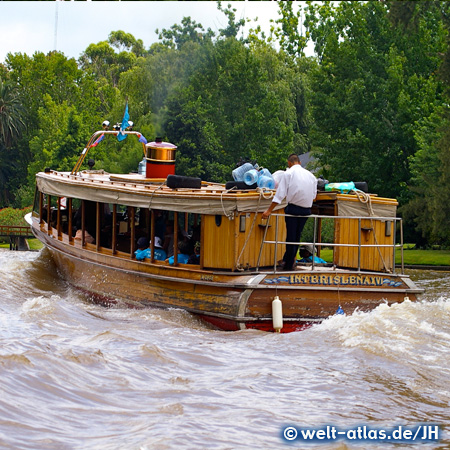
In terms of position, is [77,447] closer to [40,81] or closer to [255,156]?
[255,156]

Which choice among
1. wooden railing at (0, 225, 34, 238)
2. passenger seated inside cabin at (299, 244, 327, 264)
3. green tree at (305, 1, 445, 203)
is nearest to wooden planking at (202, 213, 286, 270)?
passenger seated inside cabin at (299, 244, 327, 264)

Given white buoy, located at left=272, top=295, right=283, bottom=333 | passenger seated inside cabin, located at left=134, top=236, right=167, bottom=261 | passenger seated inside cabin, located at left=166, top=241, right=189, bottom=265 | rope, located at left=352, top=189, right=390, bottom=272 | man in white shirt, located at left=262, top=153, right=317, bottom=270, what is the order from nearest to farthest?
white buoy, located at left=272, top=295, right=283, bottom=333
man in white shirt, located at left=262, top=153, right=317, bottom=270
rope, located at left=352, top=189, right=390, bottom=272
passenger seated inside cabin, located at left=166, top=241, right=189, bottom=265
passenger seated inside cabin, located at left=134, top=236, right=167, bottom=261

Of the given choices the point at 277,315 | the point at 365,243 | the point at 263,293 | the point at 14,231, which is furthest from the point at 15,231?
the point at 277,315

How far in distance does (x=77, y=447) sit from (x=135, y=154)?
112ft

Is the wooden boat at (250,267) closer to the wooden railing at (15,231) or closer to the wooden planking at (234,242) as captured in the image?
the wooden planking at (234,242)

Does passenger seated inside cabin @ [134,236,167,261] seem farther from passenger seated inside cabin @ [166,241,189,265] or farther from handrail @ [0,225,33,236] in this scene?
handrail @ [0,225,33,236]

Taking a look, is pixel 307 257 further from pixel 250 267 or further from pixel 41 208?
pixel 41 208

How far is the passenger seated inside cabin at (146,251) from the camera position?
13539 mm

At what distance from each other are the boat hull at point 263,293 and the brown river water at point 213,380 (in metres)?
0.24

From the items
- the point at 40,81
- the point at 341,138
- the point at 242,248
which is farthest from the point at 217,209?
the point at 40,81

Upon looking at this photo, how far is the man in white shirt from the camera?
12.1m

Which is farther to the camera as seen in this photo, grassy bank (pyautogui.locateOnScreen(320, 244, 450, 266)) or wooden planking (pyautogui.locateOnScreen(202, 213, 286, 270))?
grassy bank (pyautogui.locateOnScreen(320, 244, 450, 266))

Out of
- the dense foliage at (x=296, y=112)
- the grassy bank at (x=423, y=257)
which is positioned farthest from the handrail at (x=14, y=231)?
the grassy bank at (x=423, y=257)

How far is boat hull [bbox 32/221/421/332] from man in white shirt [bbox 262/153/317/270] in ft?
1.43
